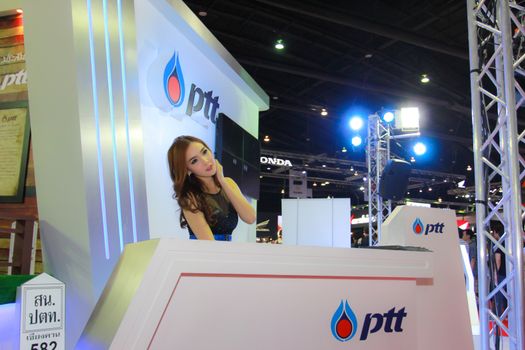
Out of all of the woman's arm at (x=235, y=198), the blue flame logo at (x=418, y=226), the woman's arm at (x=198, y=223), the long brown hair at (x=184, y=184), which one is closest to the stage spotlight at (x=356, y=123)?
the woman's arm at (x=235, y=198)

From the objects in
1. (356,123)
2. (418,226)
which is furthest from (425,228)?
(356,123)

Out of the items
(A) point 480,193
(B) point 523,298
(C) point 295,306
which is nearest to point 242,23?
(A) point 480,193

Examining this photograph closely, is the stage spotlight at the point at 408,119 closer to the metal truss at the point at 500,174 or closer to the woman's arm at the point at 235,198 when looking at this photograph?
the metal truss at the point at 500,174

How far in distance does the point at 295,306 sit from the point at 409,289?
Answer: 0.56 meters

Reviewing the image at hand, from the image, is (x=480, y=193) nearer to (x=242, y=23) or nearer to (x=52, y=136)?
(x=52, y=136)

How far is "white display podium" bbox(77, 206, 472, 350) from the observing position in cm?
114

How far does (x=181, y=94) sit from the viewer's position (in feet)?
12.3

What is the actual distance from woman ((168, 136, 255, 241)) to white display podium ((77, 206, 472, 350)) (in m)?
1.68

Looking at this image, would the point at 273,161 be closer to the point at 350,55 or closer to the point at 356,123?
the point at 356,123

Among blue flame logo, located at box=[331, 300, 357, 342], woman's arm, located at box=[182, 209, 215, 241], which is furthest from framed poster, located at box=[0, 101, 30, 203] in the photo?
blue flame logo, located at box=[331, 300, 357, 342]

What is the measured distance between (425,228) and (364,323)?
1.26 meters

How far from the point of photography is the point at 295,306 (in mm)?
1385

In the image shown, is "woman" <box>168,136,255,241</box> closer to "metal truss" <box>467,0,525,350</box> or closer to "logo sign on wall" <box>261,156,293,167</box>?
"metal truss" <box>467,0,525,350</box>

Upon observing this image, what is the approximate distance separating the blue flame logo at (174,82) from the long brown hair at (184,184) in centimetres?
41
